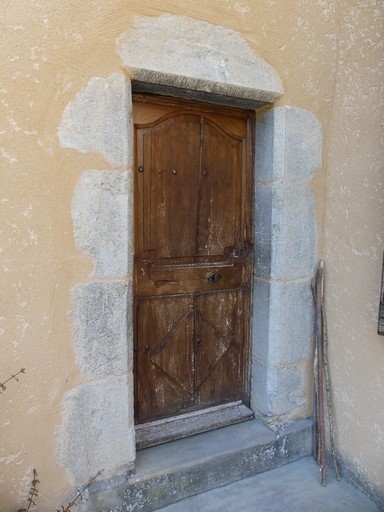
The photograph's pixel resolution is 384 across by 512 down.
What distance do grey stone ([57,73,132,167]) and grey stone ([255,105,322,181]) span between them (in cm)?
83

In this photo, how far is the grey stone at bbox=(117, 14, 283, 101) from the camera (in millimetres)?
1705

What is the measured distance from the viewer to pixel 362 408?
2094mm

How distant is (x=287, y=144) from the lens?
2115mm

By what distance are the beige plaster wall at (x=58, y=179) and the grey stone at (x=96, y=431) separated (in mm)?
53

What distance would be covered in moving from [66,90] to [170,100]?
591 millimetres

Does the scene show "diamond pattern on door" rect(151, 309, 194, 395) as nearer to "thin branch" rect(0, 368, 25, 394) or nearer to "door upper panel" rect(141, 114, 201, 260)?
"door upper panel" rect(141, 114, 201, 260)

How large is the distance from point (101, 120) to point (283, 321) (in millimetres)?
1438

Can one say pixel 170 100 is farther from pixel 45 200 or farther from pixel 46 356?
pixel 46 356

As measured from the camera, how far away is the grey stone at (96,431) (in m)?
1.73

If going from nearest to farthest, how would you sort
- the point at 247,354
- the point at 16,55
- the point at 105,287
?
the point at 16,55 → the point at 105,287 → the point at 247,354

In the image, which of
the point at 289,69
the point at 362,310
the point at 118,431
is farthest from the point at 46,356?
the point at 289,69

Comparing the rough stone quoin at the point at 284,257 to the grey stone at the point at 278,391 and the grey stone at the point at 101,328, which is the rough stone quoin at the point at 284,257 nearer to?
the grey stone at the point at 278,391

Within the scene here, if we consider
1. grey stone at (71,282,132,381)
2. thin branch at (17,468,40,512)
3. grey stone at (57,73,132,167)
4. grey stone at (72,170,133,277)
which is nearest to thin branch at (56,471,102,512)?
thin branch at (17,468,40,512)

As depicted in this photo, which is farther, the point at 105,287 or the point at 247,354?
the point at 247,354
